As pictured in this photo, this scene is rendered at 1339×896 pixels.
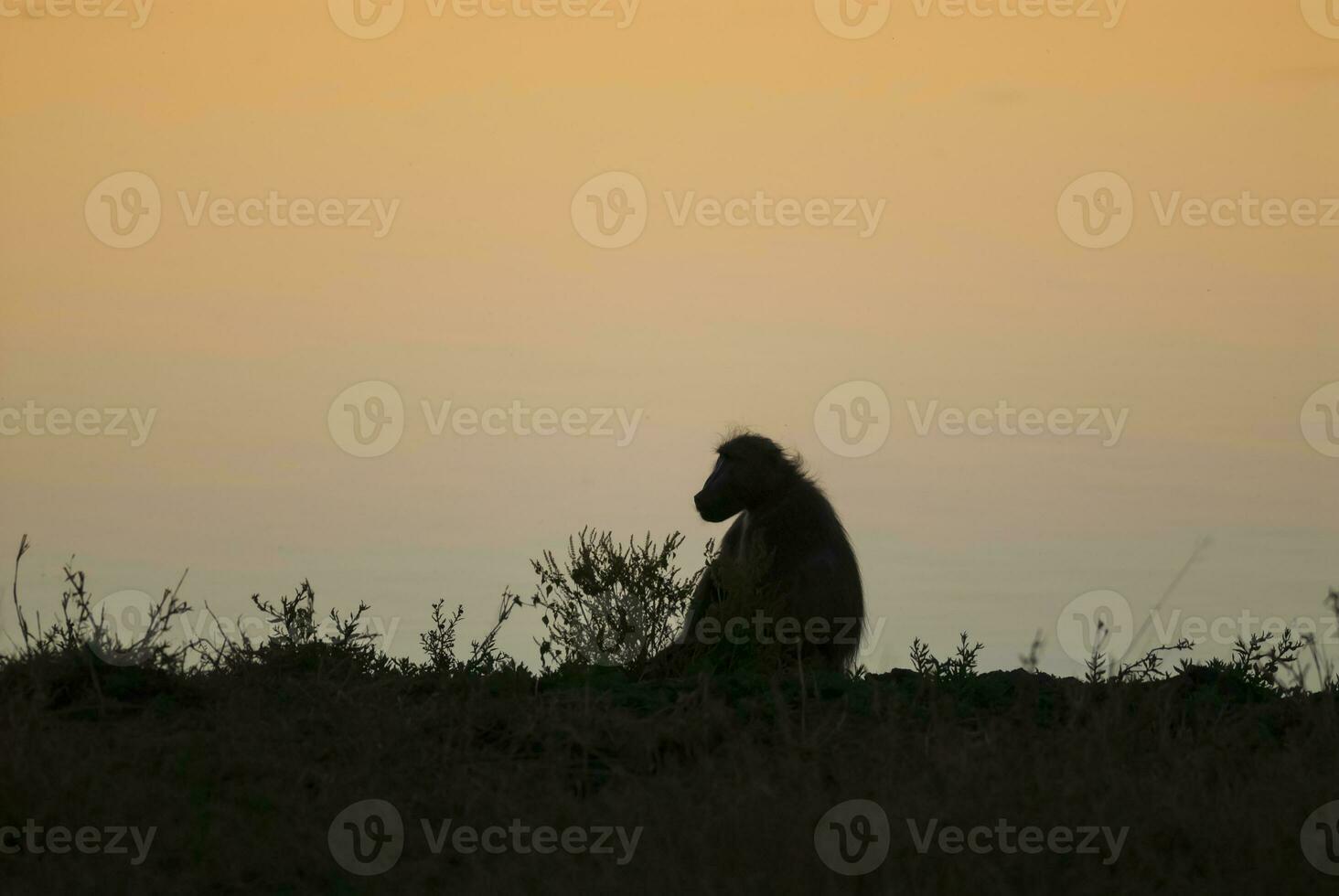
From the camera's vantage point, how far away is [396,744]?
245 inches

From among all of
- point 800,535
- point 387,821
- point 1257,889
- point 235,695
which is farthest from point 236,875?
point 800,535

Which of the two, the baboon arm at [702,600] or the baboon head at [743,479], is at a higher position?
the baboon head at [743,479]

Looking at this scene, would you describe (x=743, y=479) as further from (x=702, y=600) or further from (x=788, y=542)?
(x=702, y=600)

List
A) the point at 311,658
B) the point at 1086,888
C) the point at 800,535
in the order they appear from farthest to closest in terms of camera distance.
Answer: the point at 800,535 → the point at 311,658 → the point at 1086,888

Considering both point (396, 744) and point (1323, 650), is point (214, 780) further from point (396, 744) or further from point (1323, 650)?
point (1323, 650)

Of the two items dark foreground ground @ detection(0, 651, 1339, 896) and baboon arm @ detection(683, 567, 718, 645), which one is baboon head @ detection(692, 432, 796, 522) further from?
dark foreground ground @ detection(0, 651, 1339, 896)

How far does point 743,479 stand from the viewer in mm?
12289

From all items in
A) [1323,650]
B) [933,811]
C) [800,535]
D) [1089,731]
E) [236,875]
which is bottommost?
[236,875]

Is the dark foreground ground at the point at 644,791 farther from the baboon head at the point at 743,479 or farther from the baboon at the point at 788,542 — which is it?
the baboon head at the point at 743,479

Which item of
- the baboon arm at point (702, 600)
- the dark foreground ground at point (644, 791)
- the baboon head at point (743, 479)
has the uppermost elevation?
the baboon head at point (743, 479)

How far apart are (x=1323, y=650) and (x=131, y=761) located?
548cm

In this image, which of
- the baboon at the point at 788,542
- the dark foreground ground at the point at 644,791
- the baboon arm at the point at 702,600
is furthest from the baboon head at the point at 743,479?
the dark foreground ground at the point at 644,791

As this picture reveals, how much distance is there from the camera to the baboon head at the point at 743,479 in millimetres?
12250

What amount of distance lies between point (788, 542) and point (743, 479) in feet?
2.05
